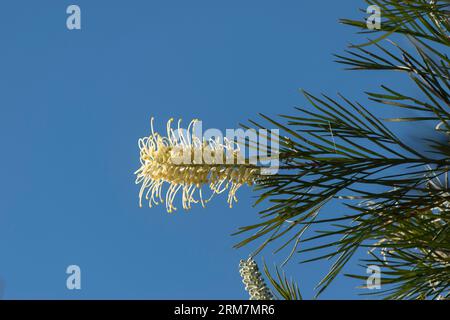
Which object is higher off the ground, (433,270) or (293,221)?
(293,221)

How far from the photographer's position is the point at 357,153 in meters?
2.02

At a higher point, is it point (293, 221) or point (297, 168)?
point (297, 168)

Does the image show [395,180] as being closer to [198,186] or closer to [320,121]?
[320,121]
